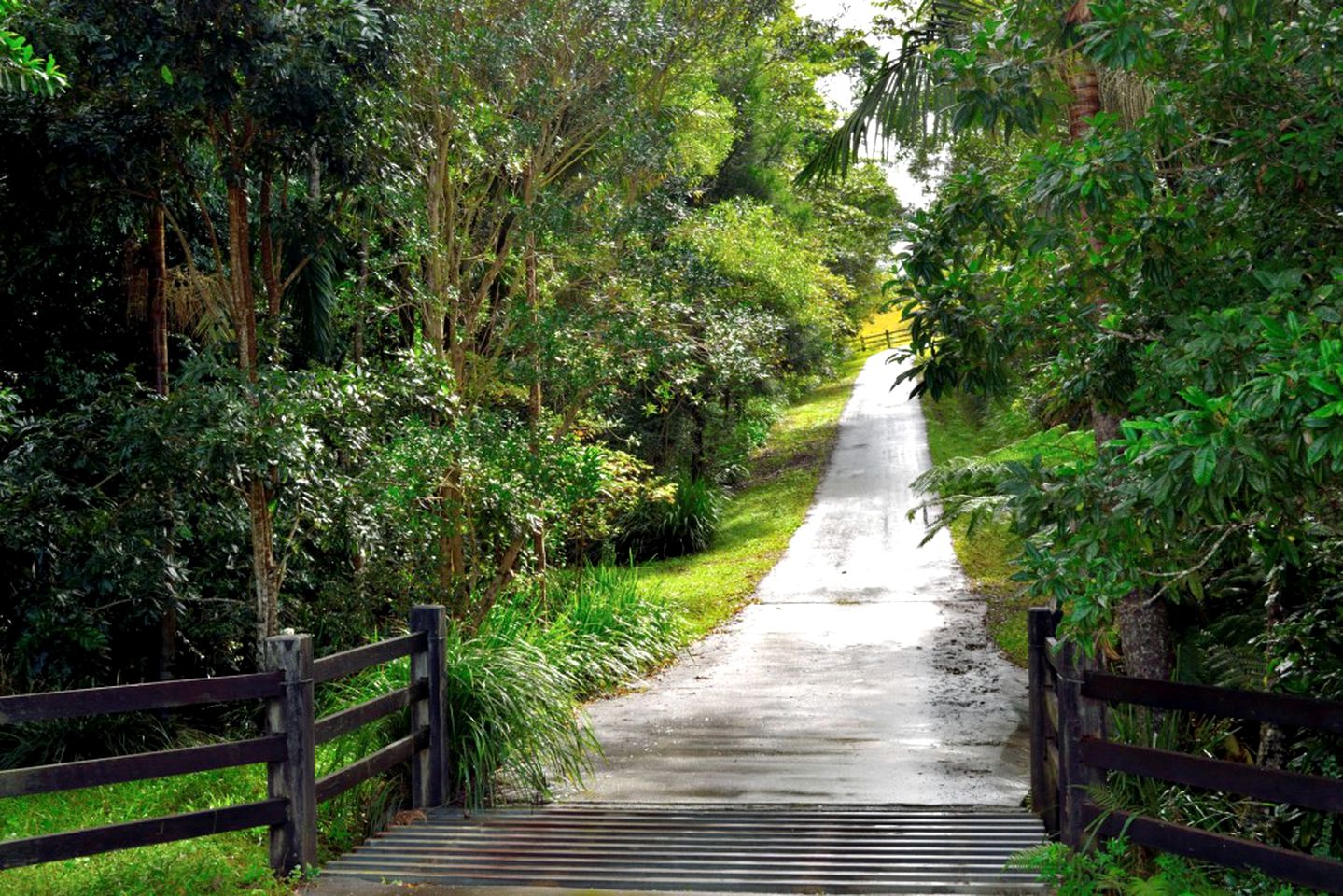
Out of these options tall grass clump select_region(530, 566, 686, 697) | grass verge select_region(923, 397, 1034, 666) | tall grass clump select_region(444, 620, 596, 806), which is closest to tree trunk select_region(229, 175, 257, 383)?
tall grass clump select_region(444, 620, 596, 806)

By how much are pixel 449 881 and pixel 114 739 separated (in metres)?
5.84

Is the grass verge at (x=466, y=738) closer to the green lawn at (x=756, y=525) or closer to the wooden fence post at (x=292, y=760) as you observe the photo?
the wooden fence post at (x=292, y=760)

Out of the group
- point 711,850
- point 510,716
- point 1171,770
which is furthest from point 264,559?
point 1171,770

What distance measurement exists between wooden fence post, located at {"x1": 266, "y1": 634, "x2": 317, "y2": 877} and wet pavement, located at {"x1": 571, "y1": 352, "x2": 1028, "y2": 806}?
255cm

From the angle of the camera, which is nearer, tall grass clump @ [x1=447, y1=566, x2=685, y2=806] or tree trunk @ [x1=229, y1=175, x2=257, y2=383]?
tall grass clump @ [x1=447, y1=566, x2=685, y2=806]

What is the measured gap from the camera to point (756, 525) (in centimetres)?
2609

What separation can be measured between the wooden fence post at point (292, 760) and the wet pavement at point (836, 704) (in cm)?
255

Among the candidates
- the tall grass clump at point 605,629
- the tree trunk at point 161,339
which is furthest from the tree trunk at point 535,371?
the tree trunk at point 161,339

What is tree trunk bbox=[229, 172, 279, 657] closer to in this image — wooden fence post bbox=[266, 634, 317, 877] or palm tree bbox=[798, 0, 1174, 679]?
wooden fence post bbox=[266, 634, 317, 877]

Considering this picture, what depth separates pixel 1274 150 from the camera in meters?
5.10

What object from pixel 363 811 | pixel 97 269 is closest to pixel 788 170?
pixel 97 269

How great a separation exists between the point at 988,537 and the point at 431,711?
54.0ft

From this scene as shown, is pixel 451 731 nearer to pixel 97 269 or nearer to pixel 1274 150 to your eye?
pixel 1274 150

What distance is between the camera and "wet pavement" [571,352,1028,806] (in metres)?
8.73
